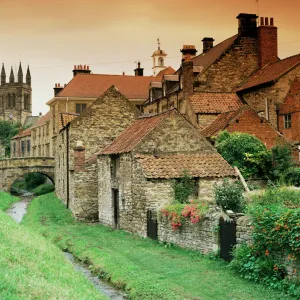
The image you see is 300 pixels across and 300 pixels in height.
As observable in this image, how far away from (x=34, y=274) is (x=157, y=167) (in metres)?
12.4

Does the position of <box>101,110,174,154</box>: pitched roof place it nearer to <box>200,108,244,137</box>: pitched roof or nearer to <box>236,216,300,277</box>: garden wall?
<box>200,108,244,137</box>: pitched roof

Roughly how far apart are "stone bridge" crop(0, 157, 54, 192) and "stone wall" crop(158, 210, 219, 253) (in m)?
40.7

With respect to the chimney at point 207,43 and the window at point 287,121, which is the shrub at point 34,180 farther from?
the window at point 287,121

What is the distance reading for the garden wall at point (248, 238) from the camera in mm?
15117

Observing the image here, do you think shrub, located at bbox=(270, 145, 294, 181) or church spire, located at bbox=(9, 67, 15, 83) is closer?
shrub, located at bbox=(270, 145, 294, 181)

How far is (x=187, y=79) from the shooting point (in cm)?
4581

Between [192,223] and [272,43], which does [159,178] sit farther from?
[272,43]

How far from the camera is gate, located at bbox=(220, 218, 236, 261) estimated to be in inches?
720

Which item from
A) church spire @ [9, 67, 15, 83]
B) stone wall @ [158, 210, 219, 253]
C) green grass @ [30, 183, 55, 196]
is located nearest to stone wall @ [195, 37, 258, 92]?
stone wall @ [158, 210, 219, 253]

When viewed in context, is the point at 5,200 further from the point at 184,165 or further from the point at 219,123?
the point at 184,165

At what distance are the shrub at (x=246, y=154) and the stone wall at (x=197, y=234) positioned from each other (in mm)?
10552

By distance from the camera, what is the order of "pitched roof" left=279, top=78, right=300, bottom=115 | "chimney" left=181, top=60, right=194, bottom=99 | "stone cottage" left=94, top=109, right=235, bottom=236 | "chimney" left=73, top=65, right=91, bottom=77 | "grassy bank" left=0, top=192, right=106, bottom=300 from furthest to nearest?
"chimney" left=73, top=65, right=91, bottom=77
"chimney" left=181, top=60, right=194, bottom=99
"pitched roof" left=279, top=78, right=300, bottom=115
"stone cottage" left=94, top=109, right=235, bottom=236
"grassy bank" left=0, top=192, right=106, bottom=300

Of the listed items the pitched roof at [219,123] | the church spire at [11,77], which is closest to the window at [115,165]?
the pitched roof at [219,123]

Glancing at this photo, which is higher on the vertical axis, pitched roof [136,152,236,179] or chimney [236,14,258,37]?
chimney [236,14,258,37]
